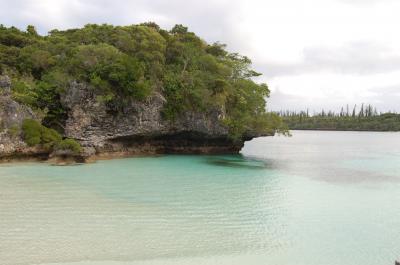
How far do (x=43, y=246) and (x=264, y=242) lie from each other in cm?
471

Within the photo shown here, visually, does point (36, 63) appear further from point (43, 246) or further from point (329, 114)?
point (329, 114)

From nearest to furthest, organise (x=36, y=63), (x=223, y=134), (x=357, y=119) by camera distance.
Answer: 1. (x=36, y=63)
2. (x=223, y=134)
3. (x=357, y=119)

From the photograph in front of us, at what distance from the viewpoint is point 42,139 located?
68.3 feet

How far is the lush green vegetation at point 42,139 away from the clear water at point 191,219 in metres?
3.02

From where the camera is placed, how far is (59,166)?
61.8 ft

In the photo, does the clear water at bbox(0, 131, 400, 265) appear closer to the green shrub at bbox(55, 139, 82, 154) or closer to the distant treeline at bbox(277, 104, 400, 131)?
the green shrub at bbox(55, 139, 82, 154)

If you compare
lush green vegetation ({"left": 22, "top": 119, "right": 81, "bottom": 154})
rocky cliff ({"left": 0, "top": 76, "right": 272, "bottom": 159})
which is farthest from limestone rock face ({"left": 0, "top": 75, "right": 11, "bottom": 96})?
lush green vegetation ({"left": 22, "top": 119, "right": 81, "bottom": 154})

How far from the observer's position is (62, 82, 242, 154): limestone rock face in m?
23.0

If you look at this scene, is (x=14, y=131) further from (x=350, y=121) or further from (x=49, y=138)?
(x=350, y=121)

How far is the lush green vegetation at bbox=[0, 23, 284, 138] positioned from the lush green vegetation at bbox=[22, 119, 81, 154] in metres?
0.25

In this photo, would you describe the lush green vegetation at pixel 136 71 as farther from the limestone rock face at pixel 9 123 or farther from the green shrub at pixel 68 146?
the green shrub at pixel 68 146

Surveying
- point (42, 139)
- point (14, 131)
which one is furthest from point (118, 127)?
point (14, 131)

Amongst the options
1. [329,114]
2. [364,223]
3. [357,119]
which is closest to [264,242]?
[364,223]

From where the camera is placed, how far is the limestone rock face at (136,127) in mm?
23047
